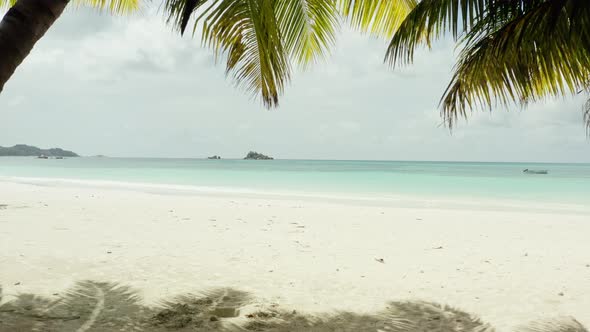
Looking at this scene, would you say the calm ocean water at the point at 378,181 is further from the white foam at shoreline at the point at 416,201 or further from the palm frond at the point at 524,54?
the palm frond at the point at 524,54

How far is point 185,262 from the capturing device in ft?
14.7

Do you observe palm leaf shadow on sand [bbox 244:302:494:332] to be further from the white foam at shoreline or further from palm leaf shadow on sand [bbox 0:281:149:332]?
the white foam at shoreline

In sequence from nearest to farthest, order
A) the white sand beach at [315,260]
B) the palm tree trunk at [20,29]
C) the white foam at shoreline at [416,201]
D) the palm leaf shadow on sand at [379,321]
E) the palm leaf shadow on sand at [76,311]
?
the palm tree trunk at [20,29] → the palm leaf shadow on sand at [76,311] → the palm leaf shadow on sand at [379,321] → the white sand beach at [315,260] → the white foam at shoreline at [416,201]

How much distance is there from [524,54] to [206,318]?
9.31 ft

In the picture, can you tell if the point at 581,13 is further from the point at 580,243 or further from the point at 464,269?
the point at 580,243

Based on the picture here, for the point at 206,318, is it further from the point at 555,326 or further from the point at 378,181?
the point at 378,181

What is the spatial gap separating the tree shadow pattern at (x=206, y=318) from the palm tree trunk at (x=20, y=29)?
149 cm

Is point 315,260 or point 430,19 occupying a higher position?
point 430,19

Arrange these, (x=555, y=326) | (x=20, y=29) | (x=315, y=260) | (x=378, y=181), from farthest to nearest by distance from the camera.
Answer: (x=378, y=181) → (x=315, y=260) → (x=555, y=326) → (x=20, y=29)

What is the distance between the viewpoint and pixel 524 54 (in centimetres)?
307

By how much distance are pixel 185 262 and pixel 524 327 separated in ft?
10.1

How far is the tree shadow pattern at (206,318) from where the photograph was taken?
280 centimetres

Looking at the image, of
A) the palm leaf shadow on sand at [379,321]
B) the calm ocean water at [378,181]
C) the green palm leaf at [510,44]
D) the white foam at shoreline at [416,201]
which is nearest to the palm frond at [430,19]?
the green palm leaf at [510,44]

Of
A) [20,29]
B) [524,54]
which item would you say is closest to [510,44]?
[524,54]
